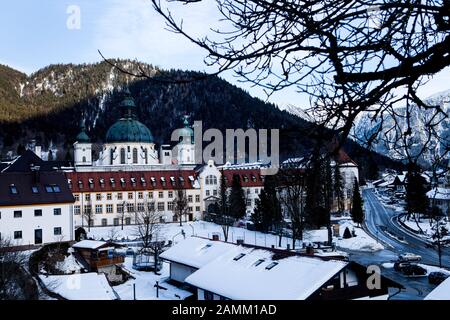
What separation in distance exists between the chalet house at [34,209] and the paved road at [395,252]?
72.1 ft

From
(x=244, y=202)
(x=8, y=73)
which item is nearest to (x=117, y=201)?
(x=244, y=202)

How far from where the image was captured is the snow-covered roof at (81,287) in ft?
53.1

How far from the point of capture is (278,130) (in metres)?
3.21

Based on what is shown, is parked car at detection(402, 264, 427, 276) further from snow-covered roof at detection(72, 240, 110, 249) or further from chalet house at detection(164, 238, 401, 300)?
snow-covered roof at detection(72, 240, 110, 249)

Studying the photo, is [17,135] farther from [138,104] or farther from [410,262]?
[410,262]

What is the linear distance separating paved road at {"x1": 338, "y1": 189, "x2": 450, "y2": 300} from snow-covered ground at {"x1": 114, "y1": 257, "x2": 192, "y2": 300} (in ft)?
36.1

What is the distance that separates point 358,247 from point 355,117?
36946 millimetres

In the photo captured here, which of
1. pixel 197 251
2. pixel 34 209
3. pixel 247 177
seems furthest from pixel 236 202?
pixel 197 251

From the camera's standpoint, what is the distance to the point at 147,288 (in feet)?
81.9

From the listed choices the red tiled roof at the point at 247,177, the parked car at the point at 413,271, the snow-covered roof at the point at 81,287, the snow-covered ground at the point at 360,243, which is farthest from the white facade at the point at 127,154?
the snow-covered roof at the point at 81,287

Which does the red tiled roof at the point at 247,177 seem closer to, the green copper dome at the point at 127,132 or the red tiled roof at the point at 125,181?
the red tiled roof at the point at 125,181

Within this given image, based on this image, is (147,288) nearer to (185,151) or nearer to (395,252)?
(395,252)

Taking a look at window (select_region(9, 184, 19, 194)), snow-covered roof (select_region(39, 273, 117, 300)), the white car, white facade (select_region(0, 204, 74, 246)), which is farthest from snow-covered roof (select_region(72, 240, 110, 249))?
the white car

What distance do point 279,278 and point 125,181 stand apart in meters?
41.4
